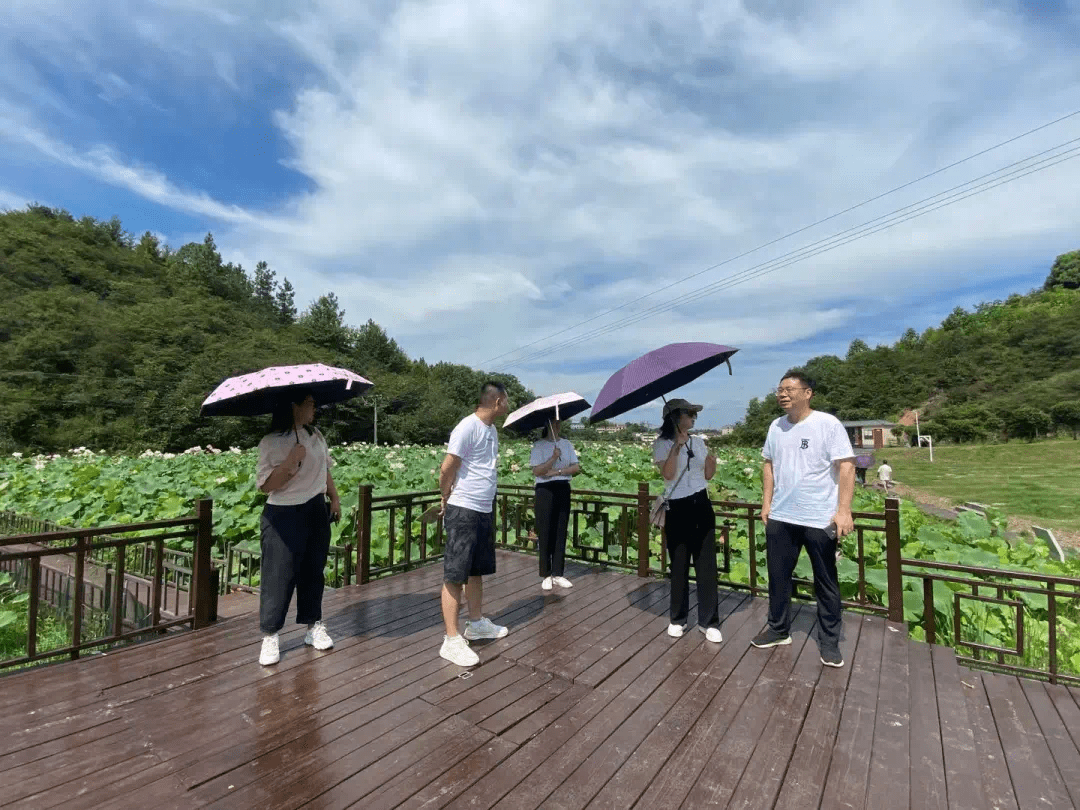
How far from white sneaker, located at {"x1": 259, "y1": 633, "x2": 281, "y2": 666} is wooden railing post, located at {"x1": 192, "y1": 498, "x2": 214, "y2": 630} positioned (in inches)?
35.3

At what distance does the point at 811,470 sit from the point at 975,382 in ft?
216

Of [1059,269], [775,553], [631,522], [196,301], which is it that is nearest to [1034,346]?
[1059,269]

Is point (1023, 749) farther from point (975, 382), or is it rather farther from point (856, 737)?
point (975, 382)

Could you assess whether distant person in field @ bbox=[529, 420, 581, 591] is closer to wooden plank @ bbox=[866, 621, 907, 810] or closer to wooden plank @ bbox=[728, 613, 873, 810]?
wooden plank @ bbox=[728, 613, 873, 810]

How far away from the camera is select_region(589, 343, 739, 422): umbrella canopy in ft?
10.6

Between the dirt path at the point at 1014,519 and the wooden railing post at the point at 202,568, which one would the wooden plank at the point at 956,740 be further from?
the dirt path at the point at 1014,519

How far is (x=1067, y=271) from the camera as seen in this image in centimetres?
7306

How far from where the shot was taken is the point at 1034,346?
178 feet

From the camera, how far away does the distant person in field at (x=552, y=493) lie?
4.20 metres

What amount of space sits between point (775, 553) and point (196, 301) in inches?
1856

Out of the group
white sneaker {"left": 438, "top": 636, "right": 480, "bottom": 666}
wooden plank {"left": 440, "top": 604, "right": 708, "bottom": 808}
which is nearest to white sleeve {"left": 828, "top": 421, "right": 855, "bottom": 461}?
wooden plank {"left": 440, "top": 604, "right": 708, "bottom": 808}

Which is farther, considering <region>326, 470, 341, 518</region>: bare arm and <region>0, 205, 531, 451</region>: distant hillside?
<region>0, 205, 531, 451</region>: distant hillside

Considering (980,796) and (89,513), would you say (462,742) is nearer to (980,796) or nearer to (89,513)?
(980,796)

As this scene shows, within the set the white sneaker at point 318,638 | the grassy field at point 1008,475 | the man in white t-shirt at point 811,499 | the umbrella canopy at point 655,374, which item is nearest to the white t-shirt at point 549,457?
the umbrella canopy at point 655,374
